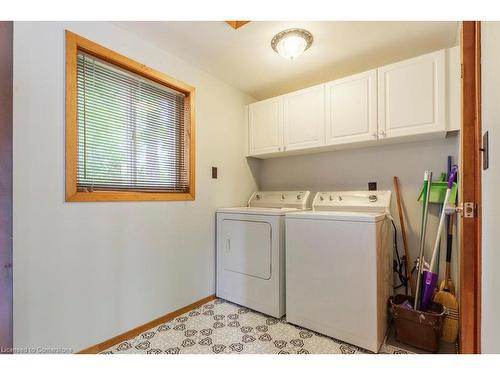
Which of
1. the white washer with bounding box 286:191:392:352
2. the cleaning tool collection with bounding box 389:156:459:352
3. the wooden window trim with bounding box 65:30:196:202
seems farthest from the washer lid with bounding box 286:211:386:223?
the wooden window trim with bounding box 65:30:196:202

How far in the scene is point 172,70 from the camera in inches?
86.4

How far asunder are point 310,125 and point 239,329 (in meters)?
1.95

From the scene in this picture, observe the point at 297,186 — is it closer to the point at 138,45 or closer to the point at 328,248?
the point at 328,248

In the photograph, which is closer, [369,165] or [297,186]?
[369,165]

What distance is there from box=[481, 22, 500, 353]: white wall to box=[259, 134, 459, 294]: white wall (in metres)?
1.25

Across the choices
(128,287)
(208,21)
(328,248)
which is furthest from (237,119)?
(128,287)

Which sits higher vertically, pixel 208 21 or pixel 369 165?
pixel 208 21

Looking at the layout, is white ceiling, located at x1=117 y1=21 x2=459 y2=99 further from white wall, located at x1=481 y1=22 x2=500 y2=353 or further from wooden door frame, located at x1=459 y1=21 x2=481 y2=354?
white wall, located at x1=481 y1=22 x2=500 y2=353

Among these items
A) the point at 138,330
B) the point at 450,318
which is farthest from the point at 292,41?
the point at 138,330

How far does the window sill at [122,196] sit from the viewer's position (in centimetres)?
162

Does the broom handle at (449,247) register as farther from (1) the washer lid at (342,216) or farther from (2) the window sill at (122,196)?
(2) the window sill at (122,196)

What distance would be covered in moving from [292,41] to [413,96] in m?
1.03
